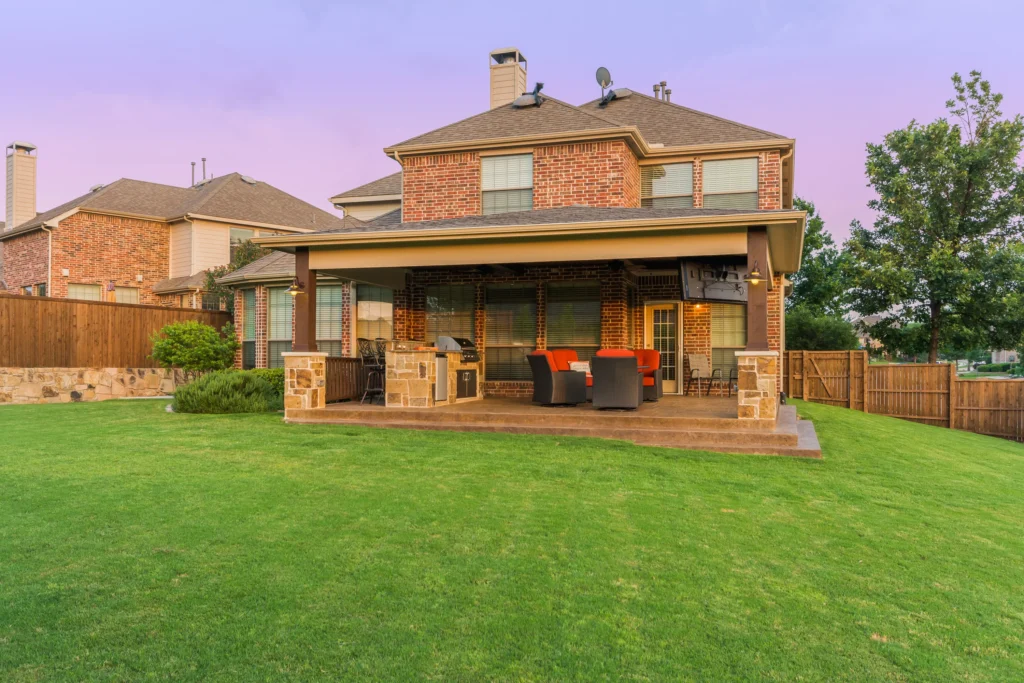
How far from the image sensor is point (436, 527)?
5.30m

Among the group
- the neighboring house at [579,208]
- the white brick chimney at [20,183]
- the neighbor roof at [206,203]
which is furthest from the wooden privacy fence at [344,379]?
the white brick chimney at [20,183]

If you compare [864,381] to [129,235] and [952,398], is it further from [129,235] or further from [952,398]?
[129,235]

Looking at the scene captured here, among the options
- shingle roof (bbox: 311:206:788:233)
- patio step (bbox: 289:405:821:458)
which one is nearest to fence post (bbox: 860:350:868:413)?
patio step (bbox: 289:405:821:458)

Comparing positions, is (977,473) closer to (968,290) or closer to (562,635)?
(562,635)

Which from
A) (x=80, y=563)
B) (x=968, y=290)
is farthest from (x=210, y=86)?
(x=968, y=290)

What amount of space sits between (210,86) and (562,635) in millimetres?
21612

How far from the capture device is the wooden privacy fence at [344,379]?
1203 cm

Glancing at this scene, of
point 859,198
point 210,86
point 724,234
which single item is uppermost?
point 210,86

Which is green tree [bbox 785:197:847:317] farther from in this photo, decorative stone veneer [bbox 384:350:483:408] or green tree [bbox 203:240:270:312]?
decorative stone veneer [bbox 384:350:483:408]

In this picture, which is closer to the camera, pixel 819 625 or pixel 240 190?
pixel 819 625

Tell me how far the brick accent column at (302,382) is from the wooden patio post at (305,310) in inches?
6.6

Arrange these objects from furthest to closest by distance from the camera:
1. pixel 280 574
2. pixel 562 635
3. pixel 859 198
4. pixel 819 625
Result: 1. pixel 859 198
2. pixel 280 574
3. pixel 819 625
4. pixel 562 635

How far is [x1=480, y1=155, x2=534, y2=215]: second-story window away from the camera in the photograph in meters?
13.9

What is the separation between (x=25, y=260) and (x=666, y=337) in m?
22.6
